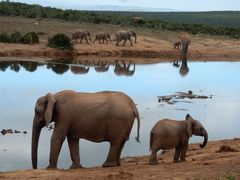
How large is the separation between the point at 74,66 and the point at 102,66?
2055mm

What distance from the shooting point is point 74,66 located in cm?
3397

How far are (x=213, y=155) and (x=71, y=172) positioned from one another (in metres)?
3.47

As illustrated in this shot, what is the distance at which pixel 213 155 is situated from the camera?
473 inches

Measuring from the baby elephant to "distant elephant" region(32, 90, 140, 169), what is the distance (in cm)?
60

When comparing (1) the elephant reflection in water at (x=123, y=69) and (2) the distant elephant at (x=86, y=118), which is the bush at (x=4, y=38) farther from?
(2) the distant elephant at (x=86, y=118)

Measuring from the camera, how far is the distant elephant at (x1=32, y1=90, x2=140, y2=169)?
10578mm

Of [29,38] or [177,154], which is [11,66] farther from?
[177,154]

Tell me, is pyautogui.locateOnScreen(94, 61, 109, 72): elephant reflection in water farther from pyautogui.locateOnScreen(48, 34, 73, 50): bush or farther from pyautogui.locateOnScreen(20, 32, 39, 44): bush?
pyautogui.locateOnScreen(20, 32, 39, 44): bush

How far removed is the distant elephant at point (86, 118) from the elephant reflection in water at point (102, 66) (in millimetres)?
22515

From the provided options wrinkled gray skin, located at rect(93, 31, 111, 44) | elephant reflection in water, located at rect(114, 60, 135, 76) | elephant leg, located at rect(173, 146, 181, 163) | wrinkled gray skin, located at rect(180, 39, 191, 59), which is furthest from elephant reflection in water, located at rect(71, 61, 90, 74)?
elephant leg, located at rect(173, 146, 181, 163)

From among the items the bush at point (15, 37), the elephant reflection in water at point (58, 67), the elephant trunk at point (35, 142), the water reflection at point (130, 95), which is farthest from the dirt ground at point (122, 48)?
the elephant trunk at point (35, 142)

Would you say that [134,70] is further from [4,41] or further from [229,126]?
[229,126]

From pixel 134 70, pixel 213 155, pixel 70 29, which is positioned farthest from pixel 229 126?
pixel 70 29

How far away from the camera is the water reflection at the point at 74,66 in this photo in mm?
32094
